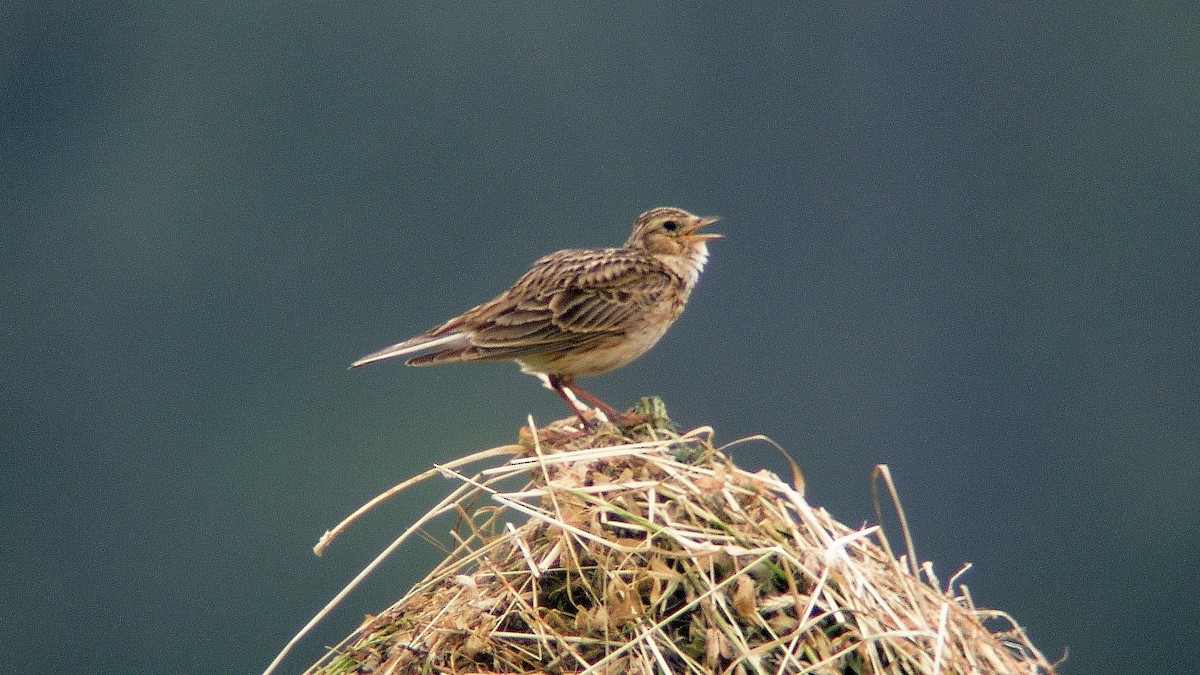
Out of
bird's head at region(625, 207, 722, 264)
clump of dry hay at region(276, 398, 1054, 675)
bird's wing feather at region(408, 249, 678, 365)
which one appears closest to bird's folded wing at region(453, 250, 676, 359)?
bird's wing feather at region(408, 249, 678, 365)

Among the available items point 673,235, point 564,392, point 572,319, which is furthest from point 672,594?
point 673,235

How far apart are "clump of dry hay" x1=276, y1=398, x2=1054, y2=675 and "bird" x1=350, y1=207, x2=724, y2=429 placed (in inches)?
52.3

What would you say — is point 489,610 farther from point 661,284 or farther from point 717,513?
point 661,284

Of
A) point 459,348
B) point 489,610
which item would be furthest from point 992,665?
point 459,348

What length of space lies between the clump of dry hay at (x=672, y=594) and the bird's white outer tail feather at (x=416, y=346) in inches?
42.4

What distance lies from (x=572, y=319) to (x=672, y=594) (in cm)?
213

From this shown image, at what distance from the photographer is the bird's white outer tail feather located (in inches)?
205

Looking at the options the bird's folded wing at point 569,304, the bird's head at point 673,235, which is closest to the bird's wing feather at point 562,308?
the bird's folded wing at point 569,304

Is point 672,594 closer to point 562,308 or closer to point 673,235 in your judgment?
point 562,308

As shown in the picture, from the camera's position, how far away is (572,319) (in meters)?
5.82

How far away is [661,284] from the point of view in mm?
6133

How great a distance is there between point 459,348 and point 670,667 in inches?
85.3

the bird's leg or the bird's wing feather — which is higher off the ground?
the bird's wing feather

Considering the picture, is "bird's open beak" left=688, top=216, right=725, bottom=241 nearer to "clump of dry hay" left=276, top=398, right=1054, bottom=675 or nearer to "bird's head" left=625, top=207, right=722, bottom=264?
"bird's head" left=625, top=207, right=722, bottom=264
